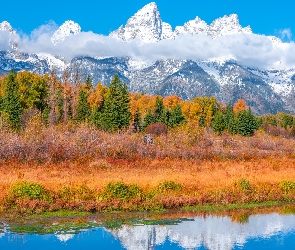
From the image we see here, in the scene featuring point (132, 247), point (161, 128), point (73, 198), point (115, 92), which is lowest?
point (132, 247)

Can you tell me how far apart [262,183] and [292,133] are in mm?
109966

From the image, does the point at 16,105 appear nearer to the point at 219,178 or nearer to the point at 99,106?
the point at 99,106

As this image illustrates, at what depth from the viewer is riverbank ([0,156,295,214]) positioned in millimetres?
19656

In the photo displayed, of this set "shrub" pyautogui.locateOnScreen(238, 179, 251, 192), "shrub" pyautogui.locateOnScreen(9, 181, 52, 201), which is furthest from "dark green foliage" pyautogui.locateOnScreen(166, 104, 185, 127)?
"shrub" pyautogui.locateOnScreen(9, 181, 52, 201)

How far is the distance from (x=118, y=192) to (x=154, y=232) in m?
4.07

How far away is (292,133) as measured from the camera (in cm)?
12912

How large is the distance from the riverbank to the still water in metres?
1.12

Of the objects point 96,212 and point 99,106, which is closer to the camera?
point 96,212

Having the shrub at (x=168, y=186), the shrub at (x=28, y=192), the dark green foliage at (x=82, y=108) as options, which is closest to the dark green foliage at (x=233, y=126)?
the dark green foliage at (x=82, y=108)

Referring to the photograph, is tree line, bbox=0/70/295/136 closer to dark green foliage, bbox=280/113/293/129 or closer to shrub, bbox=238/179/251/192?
shrub, bbox=238/179/251/192

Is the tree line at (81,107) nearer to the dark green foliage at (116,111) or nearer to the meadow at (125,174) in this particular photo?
the dark green foliage at (116,111)

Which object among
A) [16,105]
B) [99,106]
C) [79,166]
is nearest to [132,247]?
[79,166]

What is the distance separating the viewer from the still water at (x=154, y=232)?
15.2 metres

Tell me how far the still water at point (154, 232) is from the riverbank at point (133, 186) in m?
1.12
